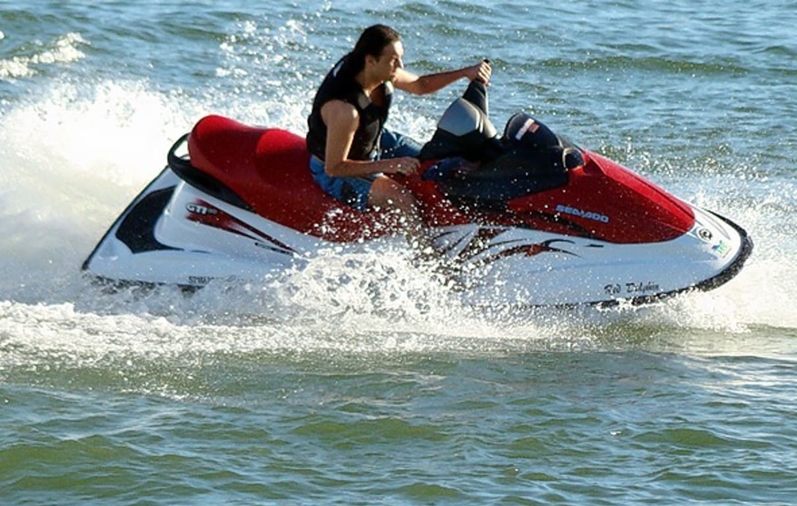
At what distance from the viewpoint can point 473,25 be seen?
1498 cm

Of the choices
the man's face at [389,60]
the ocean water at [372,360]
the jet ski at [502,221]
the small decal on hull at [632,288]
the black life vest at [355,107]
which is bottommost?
the ocean water at [372,360]

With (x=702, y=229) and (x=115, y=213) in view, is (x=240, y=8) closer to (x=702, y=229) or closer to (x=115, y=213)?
(x=115, y=213)

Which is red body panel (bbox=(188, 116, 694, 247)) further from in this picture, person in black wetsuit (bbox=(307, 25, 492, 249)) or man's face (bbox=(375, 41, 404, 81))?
man's face (bbox=(375, 41, 404, 81))

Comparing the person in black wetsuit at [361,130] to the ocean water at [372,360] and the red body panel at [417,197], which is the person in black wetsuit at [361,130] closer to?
the red body panel at [417,197]

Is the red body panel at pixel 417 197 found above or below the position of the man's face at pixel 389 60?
below

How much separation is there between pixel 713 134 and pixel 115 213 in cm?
487

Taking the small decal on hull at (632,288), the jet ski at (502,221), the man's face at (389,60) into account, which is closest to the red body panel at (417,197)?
the jet ski at (502,221)

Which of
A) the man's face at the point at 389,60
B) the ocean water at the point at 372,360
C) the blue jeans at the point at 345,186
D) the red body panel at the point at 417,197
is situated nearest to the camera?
the ocean water at the point at 372,360

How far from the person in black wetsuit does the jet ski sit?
0.08 meters

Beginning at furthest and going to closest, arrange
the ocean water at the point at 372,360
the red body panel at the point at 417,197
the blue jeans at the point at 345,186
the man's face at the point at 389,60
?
the blue jeans at the point at 345,186
the red body panel at the point at 417,197
the man's face at the point at 389,60
the ocean water at the point at 372,360

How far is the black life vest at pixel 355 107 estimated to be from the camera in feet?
23.1

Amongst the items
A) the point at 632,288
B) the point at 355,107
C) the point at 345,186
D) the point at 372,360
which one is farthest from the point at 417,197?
the point at 632,288

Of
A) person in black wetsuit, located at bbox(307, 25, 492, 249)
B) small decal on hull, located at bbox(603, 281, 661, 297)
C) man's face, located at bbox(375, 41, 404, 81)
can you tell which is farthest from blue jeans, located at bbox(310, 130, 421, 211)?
small decal on hull, located at bbox(603, 281, 661, 297)

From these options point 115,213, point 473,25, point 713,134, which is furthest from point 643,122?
point 115,213
